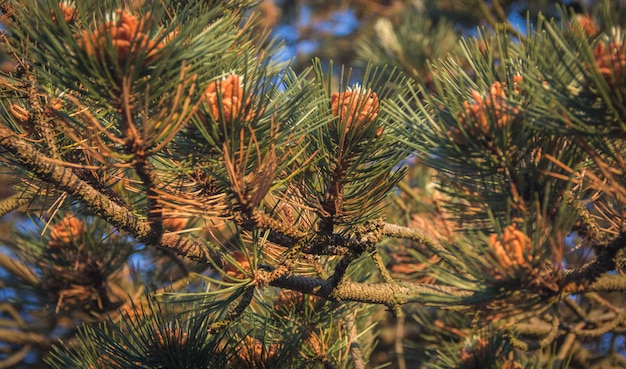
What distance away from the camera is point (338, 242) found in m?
0.83

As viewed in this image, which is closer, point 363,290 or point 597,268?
point 597,268

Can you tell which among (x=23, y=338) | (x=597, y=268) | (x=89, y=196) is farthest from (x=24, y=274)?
(x=597, y=268)

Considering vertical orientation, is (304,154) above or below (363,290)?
above

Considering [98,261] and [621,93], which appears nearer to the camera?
[621,93]

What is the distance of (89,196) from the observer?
741mm

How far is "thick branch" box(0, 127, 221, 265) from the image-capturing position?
2.31ft

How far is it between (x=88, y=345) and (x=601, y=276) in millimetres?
771

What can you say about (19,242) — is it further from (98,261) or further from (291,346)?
(291,346)

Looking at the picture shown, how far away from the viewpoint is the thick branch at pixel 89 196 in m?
0.71

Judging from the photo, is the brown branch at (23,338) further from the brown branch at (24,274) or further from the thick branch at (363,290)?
the thick branch at (363,290)

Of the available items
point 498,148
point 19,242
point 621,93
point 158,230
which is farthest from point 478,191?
point 19,242

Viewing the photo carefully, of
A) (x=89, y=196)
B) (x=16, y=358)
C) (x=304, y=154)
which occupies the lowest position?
(x=16, y=358)

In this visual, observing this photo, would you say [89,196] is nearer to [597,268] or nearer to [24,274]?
[597,268]

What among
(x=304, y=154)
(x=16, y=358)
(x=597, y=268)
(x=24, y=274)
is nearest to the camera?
(x=597, y=268)
